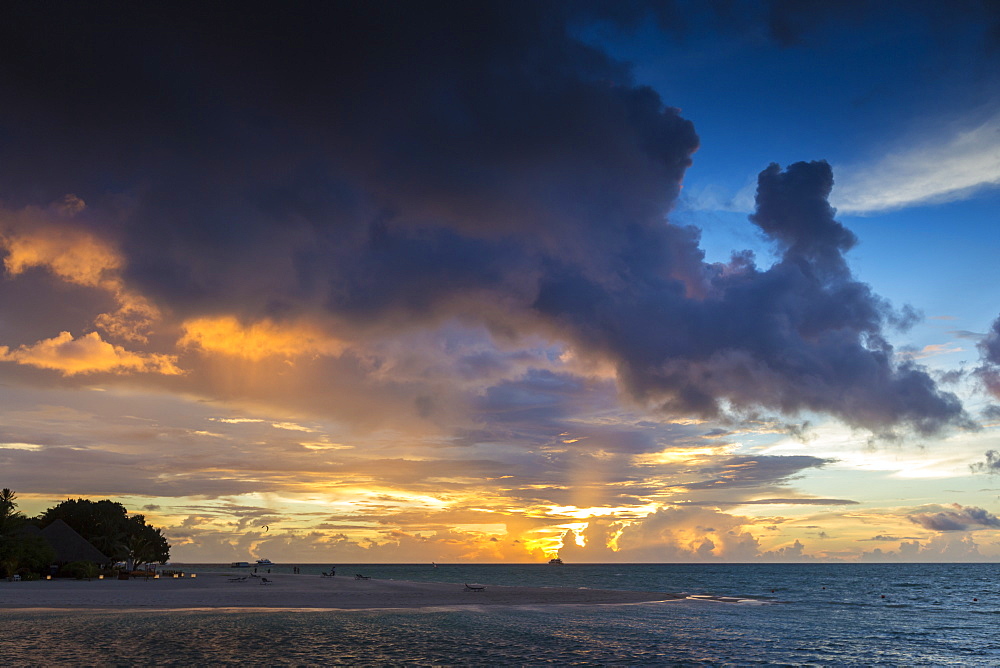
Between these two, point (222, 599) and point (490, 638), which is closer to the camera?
point (490, 638)

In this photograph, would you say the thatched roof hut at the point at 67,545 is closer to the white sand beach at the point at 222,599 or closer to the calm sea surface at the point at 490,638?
the white sand beach at the point at 222,599

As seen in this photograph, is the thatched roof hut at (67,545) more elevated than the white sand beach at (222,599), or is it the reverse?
the thatched roof hut at (67,545)

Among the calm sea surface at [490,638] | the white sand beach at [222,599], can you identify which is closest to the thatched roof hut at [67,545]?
the white sand beach at [222,599]

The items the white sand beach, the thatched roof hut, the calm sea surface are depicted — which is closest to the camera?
the calm sea surface

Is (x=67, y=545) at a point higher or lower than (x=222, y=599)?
higher

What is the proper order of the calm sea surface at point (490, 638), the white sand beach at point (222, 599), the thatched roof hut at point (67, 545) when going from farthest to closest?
the thatched roof hut at point (67, 545)
the white sand beach at point (222, 599)
the calm sea surface at point (490, 638)

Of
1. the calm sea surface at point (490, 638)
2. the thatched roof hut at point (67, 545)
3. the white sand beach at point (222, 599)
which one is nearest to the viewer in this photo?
the calm sea surface at point (490, 638)

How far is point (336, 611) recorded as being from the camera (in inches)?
2340

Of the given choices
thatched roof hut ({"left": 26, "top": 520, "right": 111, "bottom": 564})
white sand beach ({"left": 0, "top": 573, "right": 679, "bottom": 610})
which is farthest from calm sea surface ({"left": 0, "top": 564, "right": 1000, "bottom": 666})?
thatched roof hut ({"left": 26, "top": 520, "right": 111, "bottom": 564})

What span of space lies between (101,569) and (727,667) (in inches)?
3919

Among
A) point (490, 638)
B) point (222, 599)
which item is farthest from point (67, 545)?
point (490, 638)

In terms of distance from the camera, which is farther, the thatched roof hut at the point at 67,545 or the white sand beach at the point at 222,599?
the thatched roof hut at the point at 67,545

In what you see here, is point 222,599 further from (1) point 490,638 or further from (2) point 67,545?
(2) point 67,545

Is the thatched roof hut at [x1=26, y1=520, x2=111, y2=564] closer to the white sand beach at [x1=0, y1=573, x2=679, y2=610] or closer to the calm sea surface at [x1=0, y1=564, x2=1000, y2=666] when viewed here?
the white sand beach at [x1=0, y1=573, x2=679, y2=610]
